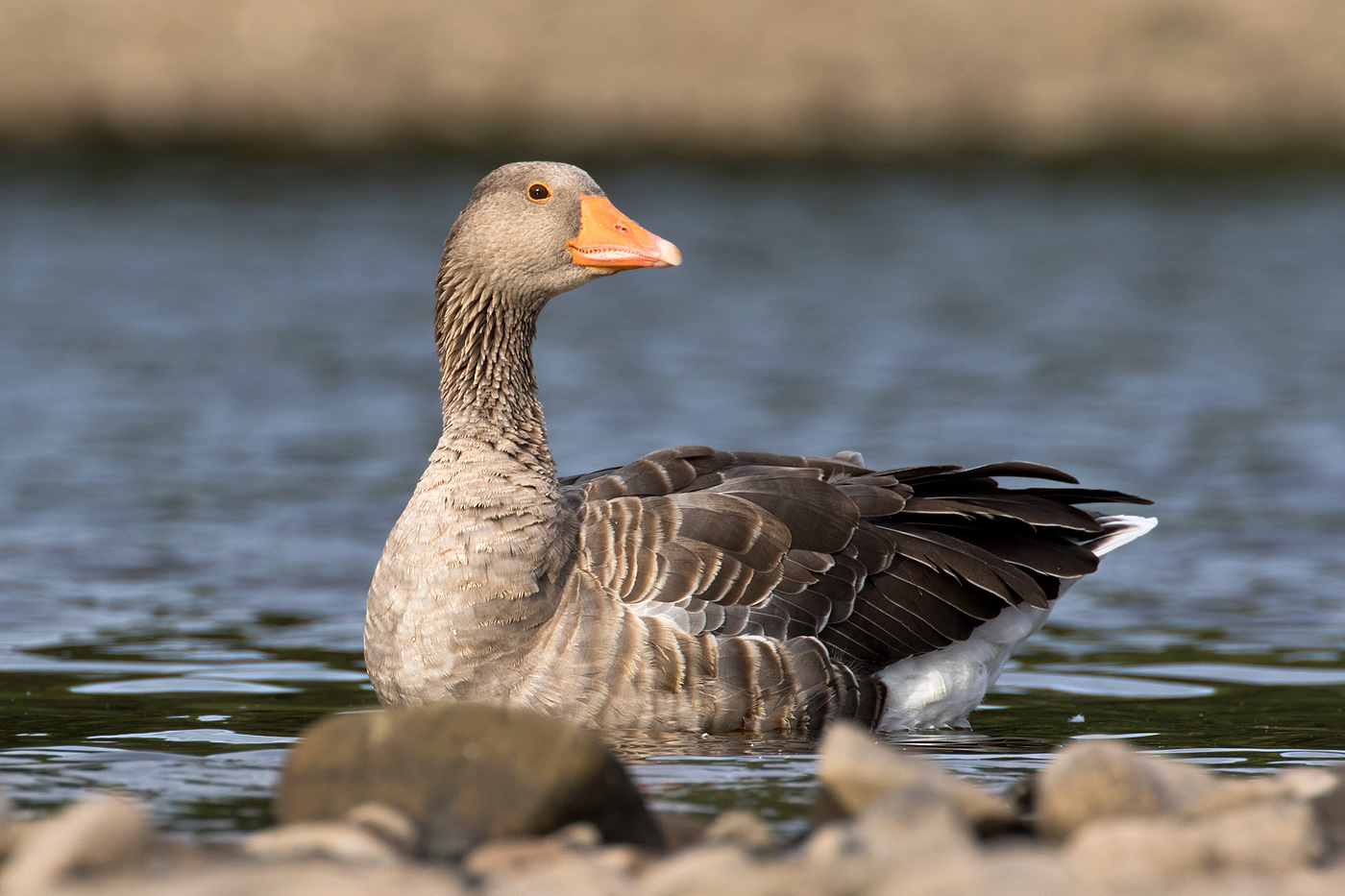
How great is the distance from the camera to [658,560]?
26.2 feet

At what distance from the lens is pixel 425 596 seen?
7891 mm

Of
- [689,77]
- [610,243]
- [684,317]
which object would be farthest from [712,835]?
[689,77]

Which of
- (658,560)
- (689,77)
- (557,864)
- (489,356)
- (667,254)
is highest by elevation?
(689,77)

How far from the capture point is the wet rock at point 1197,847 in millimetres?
5000

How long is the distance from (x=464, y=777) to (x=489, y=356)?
3.36 meters

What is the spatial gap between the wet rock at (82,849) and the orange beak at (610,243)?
4254mm

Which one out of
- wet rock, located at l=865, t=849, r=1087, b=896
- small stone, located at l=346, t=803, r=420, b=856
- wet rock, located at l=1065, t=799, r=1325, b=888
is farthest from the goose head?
wet rock, located at l=865, t=849, r=1087, b=896

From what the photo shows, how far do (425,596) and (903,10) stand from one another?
38339 millimetres

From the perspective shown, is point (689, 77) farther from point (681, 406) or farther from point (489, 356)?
point (489, 356)

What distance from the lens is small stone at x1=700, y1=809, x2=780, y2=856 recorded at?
18.1 ft

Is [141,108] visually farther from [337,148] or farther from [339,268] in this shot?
[339,268]

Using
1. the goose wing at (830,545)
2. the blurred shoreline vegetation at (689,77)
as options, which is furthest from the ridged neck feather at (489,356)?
the blurred shoreline vegetation at (689,77)

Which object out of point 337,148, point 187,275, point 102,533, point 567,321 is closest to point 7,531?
point 102,533

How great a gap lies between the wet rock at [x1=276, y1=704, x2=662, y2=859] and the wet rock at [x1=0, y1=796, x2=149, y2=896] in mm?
886
